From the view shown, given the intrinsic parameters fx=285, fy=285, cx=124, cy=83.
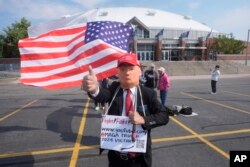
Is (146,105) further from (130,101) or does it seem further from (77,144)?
(77,144)

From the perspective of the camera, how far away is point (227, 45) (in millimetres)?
60969

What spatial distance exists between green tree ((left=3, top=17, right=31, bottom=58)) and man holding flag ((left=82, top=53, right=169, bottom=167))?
2223 inches

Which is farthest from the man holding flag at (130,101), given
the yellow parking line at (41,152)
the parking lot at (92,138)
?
the yellow parking line at (41,152)

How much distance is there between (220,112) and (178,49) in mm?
55399

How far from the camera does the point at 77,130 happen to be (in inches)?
307

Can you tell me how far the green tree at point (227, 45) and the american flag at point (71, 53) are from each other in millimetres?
59897

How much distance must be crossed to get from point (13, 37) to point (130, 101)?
5783 centimetres

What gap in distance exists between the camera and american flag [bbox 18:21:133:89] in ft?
16.8

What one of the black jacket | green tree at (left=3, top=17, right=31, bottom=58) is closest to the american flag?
the black jacket

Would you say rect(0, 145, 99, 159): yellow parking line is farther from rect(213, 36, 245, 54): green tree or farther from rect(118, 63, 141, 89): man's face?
rect(213, 36, 245, 54): green tree

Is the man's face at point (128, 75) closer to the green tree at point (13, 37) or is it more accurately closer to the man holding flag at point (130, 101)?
the man holding flag at point (130, 101)

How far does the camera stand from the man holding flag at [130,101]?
303 cm

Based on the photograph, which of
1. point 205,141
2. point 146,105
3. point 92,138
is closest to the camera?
point 146,105

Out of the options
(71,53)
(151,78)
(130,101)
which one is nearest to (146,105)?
(130,101)
